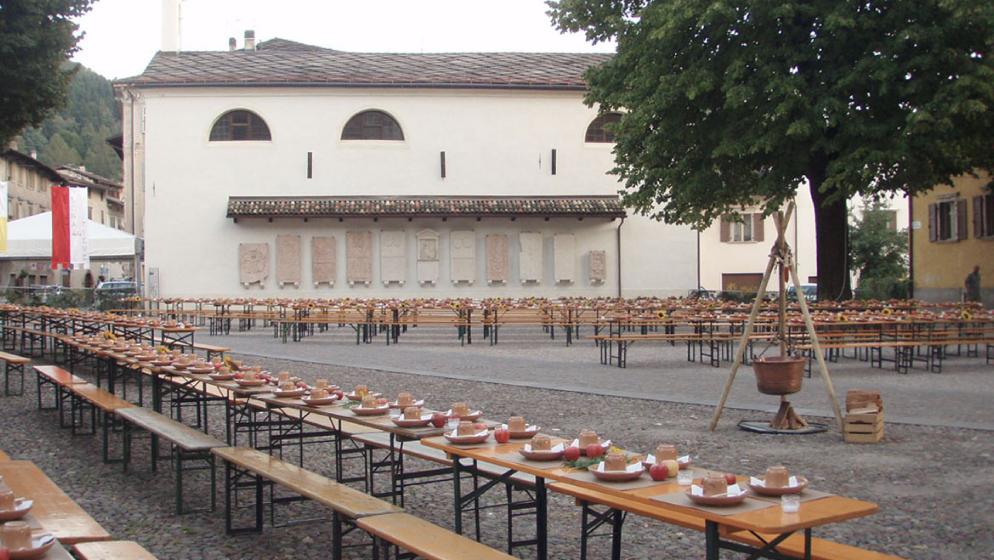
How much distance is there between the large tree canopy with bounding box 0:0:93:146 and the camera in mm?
16547

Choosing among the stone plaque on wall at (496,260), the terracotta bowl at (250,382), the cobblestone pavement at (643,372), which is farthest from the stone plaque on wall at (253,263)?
the terracotta bowl at (250,382)

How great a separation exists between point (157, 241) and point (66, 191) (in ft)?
36.0

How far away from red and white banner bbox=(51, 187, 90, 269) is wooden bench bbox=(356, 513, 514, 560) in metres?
18.4

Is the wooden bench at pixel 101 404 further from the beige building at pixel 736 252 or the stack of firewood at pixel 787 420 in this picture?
the beige building at pixel 736 252

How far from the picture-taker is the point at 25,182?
59625mm

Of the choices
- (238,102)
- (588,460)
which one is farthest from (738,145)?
(238,102)

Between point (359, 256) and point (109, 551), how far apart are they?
1105 inches

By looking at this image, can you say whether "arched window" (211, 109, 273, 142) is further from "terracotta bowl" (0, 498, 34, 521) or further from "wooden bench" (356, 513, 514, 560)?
"terracotta bowl" (0, 498, 34, 521)

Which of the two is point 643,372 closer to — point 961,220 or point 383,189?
point 961,220

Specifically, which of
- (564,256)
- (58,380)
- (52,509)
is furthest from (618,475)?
(564,256)

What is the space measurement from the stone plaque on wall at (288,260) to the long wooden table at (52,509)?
1009 inches

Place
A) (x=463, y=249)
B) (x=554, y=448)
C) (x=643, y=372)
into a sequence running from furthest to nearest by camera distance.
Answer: (x=463, y=249), (x=643, y=372), (x=554, y=448)

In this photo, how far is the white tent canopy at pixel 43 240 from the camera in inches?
887

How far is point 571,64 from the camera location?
3559cm
